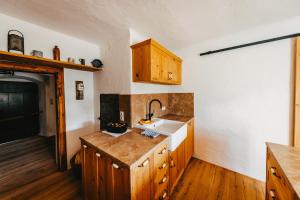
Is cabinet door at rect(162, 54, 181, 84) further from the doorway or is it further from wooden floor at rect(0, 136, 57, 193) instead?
wooden floor at rect(0, 136, 57, 193)

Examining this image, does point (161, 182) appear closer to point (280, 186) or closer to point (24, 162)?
Result: point (280, 186)

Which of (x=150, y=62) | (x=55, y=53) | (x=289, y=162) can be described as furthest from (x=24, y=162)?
(x=289, y=162)

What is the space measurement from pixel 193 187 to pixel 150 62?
197 cm

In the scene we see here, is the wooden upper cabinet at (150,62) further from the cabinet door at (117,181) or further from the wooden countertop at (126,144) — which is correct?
the cabinet door at (117,181)

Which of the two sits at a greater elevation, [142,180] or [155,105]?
[155,105]

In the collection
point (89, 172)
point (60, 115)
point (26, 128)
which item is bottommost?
point (26, 128)

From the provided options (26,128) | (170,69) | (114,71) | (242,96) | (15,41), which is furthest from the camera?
(26,128)

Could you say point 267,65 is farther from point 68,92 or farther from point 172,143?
point 68,92

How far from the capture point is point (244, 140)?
2.03 meters

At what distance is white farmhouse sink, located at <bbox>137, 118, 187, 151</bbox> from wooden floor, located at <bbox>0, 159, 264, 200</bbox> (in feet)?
2.31

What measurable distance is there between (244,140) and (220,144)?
0.39 metres

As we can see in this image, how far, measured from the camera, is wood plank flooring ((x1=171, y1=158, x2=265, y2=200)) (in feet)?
5.46

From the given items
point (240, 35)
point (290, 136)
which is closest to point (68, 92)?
point (240, 35)

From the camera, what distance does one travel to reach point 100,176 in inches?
49.7
